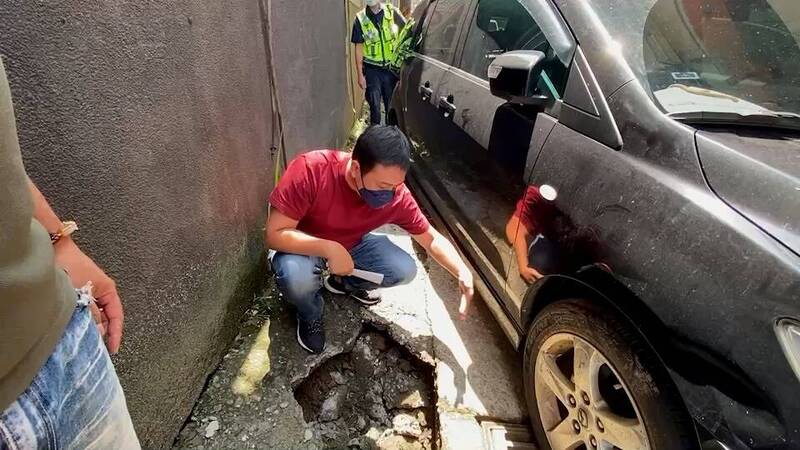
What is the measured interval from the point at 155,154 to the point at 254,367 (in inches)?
43.1

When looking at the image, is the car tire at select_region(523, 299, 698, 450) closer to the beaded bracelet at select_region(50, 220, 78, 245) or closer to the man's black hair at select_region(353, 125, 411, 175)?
the man's black hair at select_region(353, 125, 411, 175)

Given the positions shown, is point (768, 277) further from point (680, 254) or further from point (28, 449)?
point (28, 449)

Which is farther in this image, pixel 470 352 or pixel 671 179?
pixel 470 352

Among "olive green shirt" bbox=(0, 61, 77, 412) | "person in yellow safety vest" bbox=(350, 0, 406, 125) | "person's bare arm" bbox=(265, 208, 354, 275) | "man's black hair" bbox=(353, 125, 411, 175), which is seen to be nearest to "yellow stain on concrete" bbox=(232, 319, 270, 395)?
"person's bare arm" bbox=(265, 208, 354, 275)

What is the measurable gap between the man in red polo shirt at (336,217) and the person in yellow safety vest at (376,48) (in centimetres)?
284

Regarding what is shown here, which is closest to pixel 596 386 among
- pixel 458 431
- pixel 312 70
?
pixel 458 431

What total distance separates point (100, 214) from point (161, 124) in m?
0.40

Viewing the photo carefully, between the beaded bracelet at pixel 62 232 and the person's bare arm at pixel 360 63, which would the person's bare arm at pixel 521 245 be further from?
the person's bare arm at pixel 360 63

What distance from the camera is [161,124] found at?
1.53 meters

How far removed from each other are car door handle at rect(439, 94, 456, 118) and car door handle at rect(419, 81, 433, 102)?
234mm

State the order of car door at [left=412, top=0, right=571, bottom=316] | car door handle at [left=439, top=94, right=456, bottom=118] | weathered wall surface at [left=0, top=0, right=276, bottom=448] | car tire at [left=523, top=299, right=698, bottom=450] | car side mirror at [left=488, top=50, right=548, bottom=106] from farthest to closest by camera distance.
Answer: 1. car door handle at [left=439, top=94, right=456, bottom=118]
2. car door at [left=412, top=0, right=571, bottom=316]
3. car side mirror at [left=488, top=50, right=548, bottom=106]
4. car tire at [left=523, top=299, right=698, bottom=450]
5. weathered wall surface at [left=0, top=0, right=276, bottom=448]

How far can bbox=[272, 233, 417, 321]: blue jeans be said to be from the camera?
2.16 metres

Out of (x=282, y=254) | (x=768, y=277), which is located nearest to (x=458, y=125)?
(x=282, y=254)

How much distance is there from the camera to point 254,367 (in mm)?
2146
